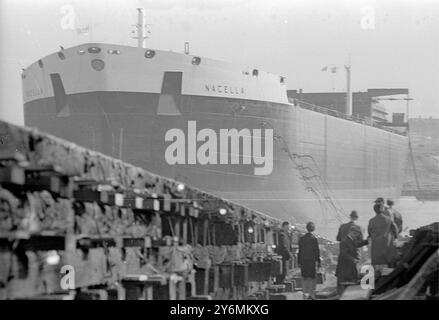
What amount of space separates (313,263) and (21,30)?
2237 mm

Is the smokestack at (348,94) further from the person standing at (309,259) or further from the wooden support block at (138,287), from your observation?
the wooden support block at (138,287)

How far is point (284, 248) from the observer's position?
4.49 metres

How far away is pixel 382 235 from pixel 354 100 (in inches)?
34.2

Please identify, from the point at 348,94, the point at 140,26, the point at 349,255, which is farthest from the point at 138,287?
the point at 348,94

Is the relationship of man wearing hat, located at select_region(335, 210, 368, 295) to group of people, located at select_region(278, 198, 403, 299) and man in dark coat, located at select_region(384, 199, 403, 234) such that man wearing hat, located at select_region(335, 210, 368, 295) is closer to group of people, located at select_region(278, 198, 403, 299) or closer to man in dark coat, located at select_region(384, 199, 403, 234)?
group of people, located at select_region(278, 198, 403, 299)

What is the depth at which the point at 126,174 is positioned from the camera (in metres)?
4.26

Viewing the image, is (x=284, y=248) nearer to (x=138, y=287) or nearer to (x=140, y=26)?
(x=138, y=287)

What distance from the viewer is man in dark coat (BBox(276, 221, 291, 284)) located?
14.7 feet

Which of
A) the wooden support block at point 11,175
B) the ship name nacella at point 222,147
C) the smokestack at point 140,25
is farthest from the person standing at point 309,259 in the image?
the wooden support block at point 11,175

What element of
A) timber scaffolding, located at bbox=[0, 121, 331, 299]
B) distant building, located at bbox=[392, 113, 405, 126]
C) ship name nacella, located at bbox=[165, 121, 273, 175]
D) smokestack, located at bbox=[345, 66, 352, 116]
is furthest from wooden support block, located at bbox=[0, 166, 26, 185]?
distant building, located at bbox=[392, 113, 405, 126]

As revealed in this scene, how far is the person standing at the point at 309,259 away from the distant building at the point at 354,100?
0.79m

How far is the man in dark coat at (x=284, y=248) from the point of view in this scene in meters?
4.47

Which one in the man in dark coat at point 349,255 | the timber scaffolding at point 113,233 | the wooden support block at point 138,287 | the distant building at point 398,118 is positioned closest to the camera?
the timber scaffolding at point 113,233
